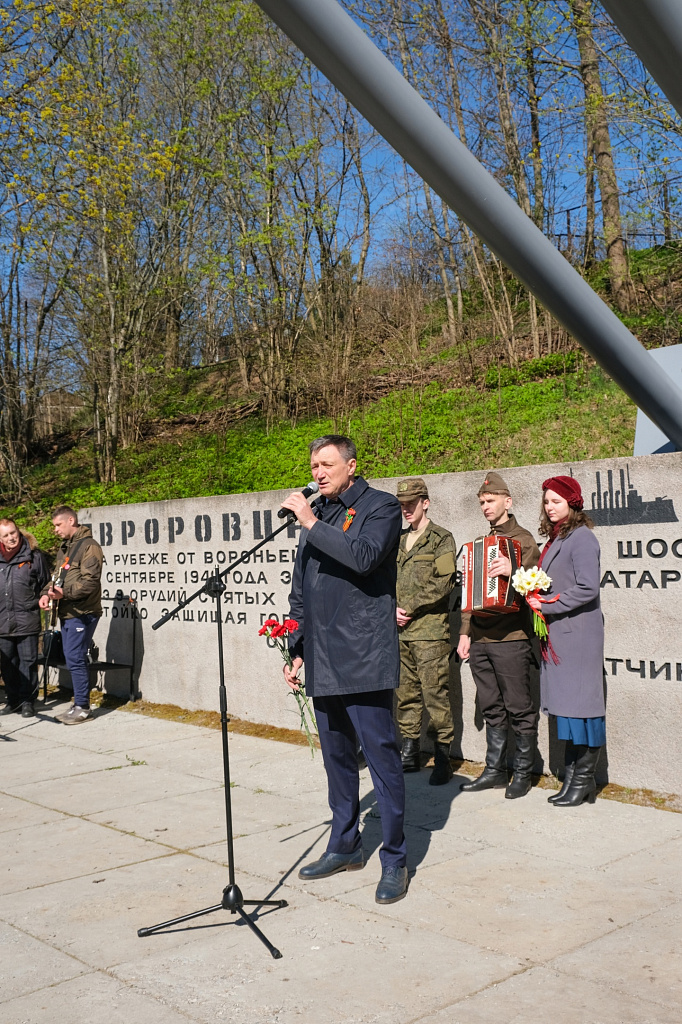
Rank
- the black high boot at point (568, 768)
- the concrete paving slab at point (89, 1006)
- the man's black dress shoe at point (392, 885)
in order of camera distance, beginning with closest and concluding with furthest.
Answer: the concrete paving slab at point (89, 1006)
the man's black dress shoe at point (392, 885)
the black high boot at point (568, 768)

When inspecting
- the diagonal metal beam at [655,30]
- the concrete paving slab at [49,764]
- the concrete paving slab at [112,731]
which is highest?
the diagonal metal beam at [655,30]

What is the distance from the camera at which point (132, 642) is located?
1048 cm

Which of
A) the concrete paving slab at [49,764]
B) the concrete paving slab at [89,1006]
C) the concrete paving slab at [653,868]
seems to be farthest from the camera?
the concrete paving slab at [49,764]

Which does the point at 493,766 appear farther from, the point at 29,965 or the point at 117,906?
the point at 29,965

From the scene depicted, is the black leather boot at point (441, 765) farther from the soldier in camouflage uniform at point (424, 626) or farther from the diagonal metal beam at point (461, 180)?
the diagonal metal beam at point (461, 180)

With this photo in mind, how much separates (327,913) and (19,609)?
20.2 feet

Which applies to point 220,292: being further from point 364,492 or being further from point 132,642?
point 364,492

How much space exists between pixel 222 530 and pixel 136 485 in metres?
7.94

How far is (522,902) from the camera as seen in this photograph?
4293 millimetres

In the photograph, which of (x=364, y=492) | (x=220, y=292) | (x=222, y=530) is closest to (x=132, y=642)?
(x=222, y=530)

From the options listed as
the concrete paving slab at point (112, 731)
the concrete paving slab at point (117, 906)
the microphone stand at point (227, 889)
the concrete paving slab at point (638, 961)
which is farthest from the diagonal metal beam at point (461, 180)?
the concrete paving slab at point (112, 731)

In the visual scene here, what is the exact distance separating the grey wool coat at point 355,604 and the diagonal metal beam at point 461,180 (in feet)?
4.16

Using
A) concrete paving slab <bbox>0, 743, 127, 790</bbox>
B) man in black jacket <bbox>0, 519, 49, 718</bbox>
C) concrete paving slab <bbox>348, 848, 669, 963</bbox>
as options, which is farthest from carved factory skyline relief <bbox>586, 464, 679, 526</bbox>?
man in black jacket <bbox>0, 519, 49, 718</bbox>

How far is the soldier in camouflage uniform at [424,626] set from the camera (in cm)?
638
